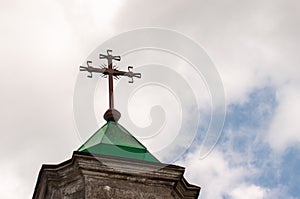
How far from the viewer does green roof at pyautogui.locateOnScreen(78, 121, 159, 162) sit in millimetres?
14586

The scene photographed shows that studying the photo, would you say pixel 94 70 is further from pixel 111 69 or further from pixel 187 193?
pixel 187 193

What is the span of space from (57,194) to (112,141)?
5.77ft

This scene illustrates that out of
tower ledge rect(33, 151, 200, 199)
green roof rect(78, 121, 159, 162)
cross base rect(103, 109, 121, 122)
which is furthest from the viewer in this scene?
cross base rect(103, 109, 121, 122)

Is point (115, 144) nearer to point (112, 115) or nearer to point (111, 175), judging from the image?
point (111, 175)

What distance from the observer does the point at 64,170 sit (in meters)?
→ 14.2

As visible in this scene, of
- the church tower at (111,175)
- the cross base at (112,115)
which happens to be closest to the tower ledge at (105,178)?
the church tower at (111,175)

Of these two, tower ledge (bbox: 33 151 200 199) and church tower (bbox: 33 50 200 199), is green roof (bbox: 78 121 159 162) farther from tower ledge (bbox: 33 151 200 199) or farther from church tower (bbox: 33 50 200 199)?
tower ledge (bbox: 33 151 200 199)

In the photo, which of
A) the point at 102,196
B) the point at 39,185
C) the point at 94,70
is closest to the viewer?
the point at 102,196

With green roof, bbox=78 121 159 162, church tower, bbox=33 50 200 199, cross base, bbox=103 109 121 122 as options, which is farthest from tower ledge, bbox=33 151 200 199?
cross base, bbox=103 109 121 122

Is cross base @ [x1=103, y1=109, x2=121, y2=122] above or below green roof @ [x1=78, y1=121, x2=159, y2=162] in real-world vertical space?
above

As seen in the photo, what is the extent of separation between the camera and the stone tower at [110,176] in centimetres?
1396

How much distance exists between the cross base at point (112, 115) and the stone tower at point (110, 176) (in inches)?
39.5

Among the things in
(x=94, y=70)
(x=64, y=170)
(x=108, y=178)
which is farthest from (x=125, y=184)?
(x=94, y=70)

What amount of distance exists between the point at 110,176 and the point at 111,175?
0.10 feet
